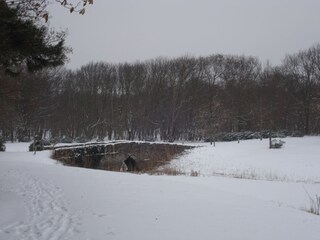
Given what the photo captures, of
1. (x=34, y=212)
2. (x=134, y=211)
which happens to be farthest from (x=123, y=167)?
(x=34, y=212)

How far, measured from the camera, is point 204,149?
43.0m

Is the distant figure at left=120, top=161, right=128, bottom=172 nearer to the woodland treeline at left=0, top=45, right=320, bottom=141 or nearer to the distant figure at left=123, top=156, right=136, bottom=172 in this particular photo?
the distant figure at left=123, top=156, right=136, bottom=172

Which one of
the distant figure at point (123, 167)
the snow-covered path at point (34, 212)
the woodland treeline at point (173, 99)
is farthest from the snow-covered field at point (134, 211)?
the woodland treeline at point (173, 99)

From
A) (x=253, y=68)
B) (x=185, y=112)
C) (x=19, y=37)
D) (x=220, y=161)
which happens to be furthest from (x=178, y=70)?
(x=19, y=37)

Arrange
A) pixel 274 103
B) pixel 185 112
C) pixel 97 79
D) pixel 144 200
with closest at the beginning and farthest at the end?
pixel 144 200
pixel 274 103
pixel 185 112
pixel 97 79

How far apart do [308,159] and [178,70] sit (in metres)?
37.4

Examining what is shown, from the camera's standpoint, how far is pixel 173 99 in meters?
66.3

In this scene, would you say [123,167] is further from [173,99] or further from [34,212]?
[34,212]

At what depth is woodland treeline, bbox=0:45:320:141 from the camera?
59438mm

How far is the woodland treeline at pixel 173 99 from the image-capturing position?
59438 mm

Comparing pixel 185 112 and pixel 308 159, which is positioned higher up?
pixel 185 112

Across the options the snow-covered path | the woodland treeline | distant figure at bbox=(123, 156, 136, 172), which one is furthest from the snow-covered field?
the woodland treeline

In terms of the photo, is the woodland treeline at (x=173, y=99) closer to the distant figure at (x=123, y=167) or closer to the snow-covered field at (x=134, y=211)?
the distant figure at (x=123, y=167)

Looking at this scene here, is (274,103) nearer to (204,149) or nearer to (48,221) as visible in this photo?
(204,149)
